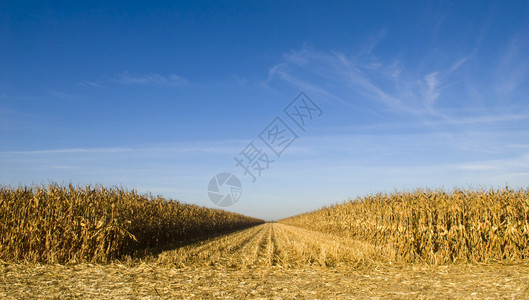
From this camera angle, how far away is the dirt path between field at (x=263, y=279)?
7.29 metres

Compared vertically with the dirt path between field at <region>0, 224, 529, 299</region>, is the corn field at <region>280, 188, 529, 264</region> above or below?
above

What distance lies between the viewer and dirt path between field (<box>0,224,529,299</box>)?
729 cm

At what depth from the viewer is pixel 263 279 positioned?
28.2 ft

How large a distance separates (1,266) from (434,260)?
44.1ft

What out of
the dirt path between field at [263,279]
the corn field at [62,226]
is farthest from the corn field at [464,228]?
the corn field at [62,226]

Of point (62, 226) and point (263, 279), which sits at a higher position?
point (62, 226)

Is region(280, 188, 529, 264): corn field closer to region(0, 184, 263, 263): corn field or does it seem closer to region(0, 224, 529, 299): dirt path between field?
region(0, 224, 529, 299): dirt path between field

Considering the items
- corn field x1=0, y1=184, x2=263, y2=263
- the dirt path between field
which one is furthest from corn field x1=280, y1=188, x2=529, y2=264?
corn field x1=0, y1=184, x2=263, y2=263

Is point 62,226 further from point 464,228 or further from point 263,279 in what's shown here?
point 464,228

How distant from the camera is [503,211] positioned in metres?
11.8

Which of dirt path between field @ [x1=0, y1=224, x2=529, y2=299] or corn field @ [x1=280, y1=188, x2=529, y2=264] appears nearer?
dirt path between field @ [x1=0, y1=224, x2=529, y2=299]

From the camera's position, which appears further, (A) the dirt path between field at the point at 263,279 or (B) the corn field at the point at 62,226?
(B) the corn field at the point at 62,226

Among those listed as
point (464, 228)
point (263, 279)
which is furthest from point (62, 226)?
point (464, 228)

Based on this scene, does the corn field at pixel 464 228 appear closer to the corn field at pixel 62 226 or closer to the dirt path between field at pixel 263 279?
the dirt path between field at pixel 263 279
